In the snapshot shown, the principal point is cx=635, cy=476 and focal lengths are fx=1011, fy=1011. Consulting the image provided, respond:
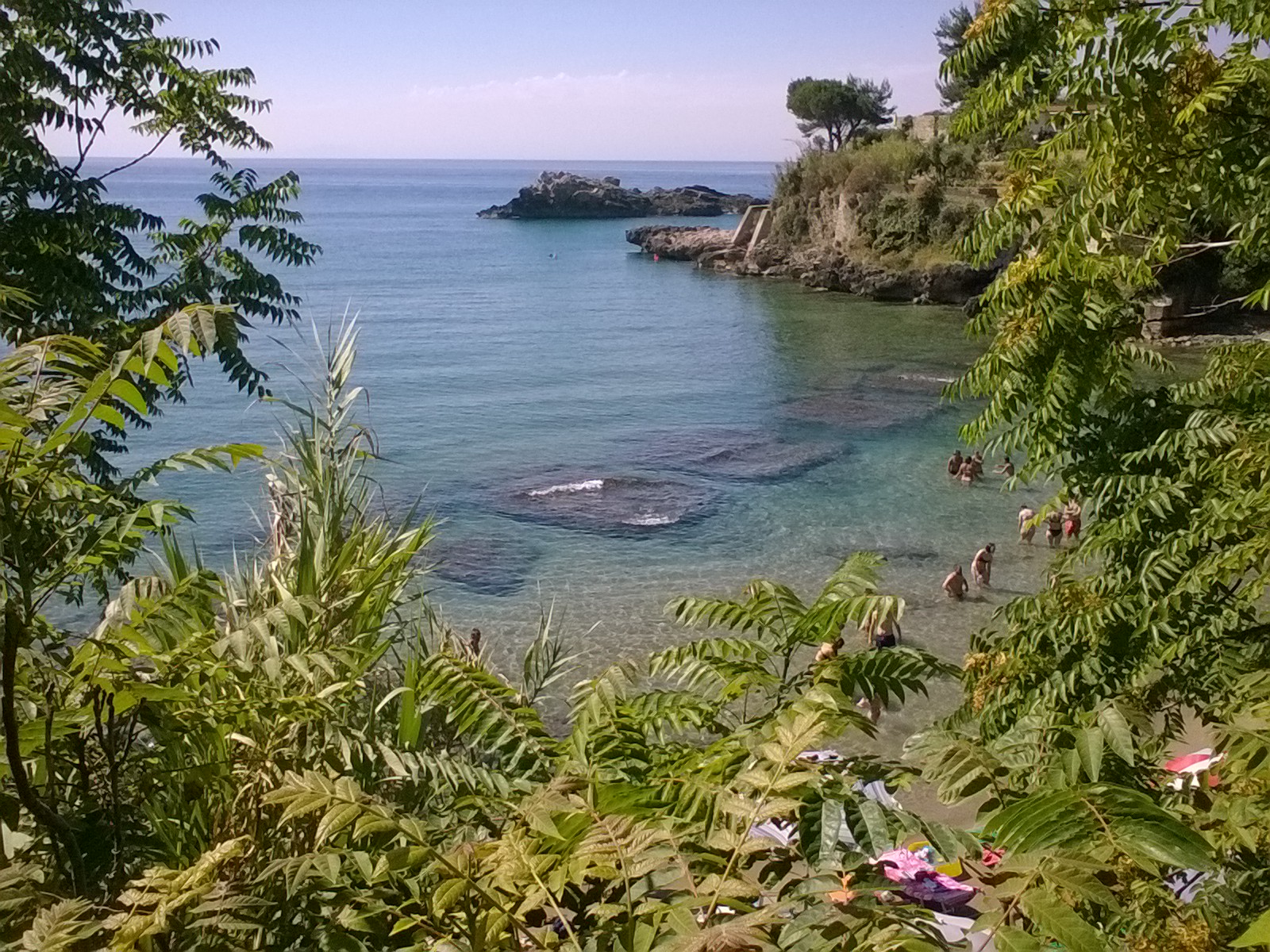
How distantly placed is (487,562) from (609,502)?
452 centimetres

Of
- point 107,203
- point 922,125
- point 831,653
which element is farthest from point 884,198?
point 831,653

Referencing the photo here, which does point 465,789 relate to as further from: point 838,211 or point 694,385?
point 838,211

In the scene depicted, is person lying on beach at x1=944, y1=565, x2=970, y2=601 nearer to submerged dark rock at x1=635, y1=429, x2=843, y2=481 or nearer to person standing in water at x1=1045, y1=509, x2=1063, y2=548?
person standing in water at x1=1045, y1=509, x2=1063, y2=548

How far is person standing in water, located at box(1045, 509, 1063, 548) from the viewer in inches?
696

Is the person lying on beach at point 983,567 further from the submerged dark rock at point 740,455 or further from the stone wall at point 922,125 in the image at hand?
the stone wall at point 922,125

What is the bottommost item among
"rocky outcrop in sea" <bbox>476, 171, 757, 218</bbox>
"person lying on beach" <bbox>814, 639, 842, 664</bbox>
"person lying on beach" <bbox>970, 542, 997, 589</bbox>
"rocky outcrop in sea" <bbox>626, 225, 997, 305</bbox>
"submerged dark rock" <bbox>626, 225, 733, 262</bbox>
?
"person lying on beach" <bbox>970, 542, 997, 589</bbox>

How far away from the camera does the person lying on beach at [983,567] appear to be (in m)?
17.1

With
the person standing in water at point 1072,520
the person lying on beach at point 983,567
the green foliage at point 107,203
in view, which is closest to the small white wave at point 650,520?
the person lying on beach at point 983,567

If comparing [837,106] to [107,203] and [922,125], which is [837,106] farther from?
[107,203]

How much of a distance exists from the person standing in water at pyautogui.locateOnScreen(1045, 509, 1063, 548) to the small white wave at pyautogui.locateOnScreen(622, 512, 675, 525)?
7495 mm

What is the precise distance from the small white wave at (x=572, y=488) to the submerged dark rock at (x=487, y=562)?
3.51 metres

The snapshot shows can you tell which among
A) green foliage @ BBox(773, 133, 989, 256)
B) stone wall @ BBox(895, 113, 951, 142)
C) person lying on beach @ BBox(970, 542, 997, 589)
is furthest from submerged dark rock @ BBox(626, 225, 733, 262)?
person lying on beach @ BBox(970, 542, 997, 589)

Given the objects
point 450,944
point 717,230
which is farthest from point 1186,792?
point 717,230

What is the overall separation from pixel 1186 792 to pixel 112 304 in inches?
335
